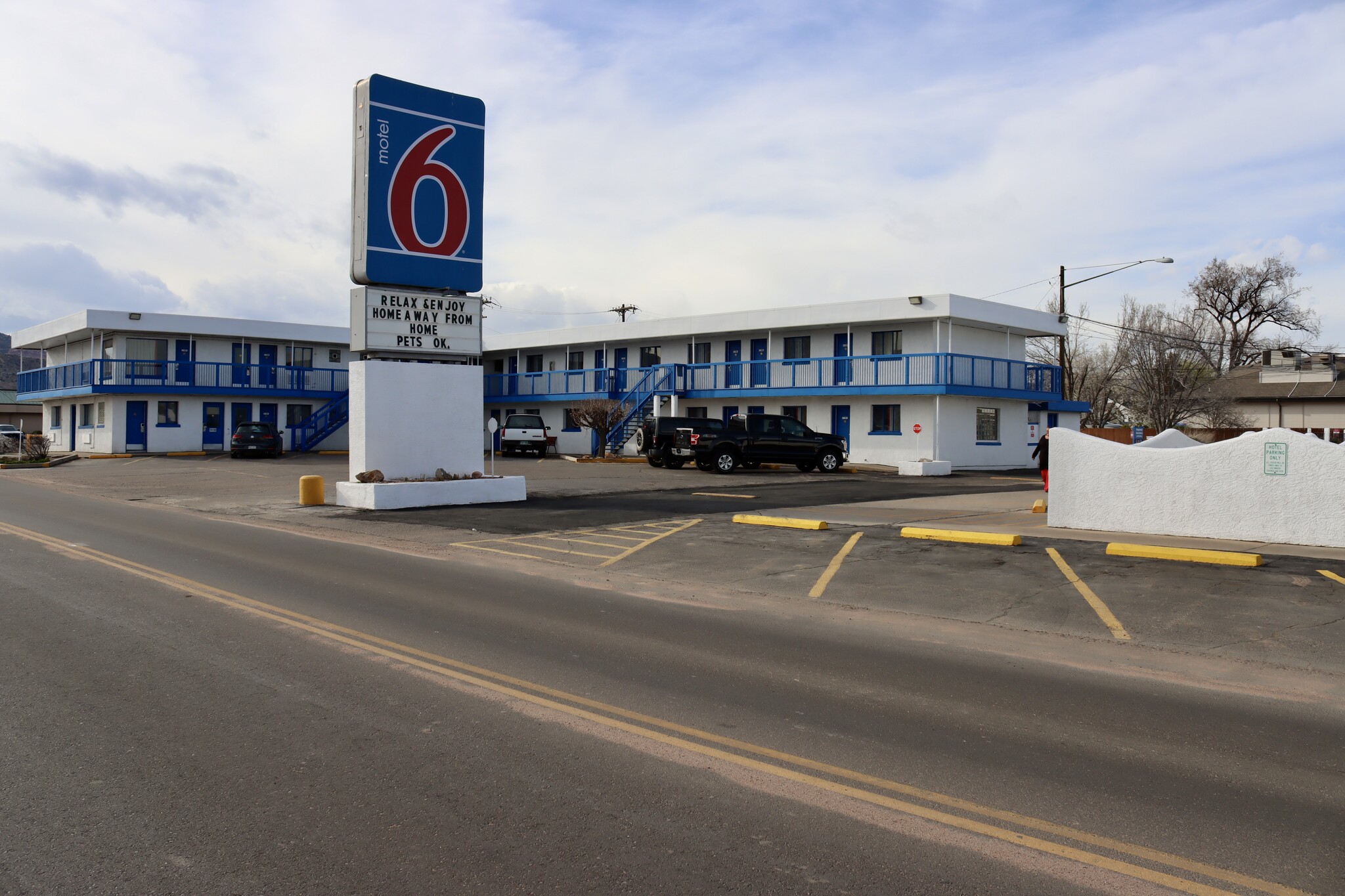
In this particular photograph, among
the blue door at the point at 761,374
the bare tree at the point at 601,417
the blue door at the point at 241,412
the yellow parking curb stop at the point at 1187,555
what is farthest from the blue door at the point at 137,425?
the yellow parking curb stop at the point at 1187,555

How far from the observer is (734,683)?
6.58m

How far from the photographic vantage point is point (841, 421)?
37.6 meters

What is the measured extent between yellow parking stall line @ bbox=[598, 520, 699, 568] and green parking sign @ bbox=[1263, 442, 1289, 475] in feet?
27.5

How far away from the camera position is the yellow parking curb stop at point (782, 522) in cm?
1509

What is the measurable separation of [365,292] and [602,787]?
1677 cm

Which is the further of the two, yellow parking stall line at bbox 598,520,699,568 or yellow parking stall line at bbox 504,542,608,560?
yellow parking stall line at bbox 504,542,608,560

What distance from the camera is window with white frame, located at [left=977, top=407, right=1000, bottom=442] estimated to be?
36781 mm

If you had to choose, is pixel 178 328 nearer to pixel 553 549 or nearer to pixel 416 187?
pixel 416 187

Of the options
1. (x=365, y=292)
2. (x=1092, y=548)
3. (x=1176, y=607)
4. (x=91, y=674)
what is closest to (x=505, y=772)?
(x=91, y=674)

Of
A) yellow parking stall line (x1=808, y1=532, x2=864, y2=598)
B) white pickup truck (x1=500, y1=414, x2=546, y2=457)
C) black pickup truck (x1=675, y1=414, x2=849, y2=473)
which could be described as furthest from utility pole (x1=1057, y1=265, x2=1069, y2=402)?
yellow parking stall line (x1=808, y1=532, x2=864, y2=598)

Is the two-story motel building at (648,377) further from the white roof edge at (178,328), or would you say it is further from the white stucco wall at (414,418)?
the white stucco wall at (414,418)

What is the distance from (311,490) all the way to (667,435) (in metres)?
13.7

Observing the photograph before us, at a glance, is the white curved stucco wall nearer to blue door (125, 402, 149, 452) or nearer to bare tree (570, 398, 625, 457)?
bare tree (570, 398, 625, 457)

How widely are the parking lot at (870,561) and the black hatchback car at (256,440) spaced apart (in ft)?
56.4
